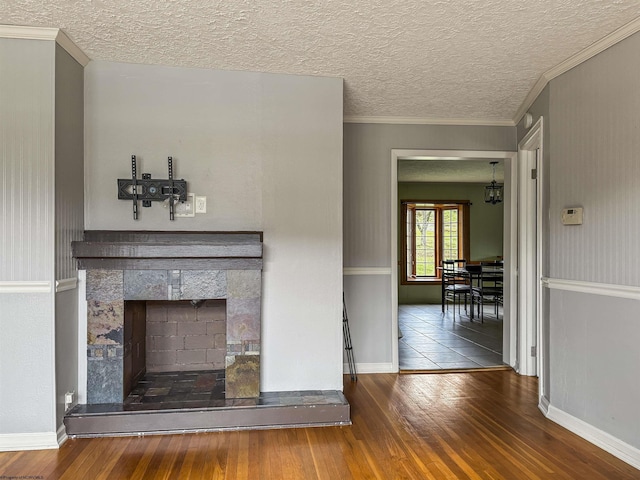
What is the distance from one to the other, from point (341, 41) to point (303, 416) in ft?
7.80

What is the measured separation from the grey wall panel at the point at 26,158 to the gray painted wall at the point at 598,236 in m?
3.26

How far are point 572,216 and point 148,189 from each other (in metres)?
2.81

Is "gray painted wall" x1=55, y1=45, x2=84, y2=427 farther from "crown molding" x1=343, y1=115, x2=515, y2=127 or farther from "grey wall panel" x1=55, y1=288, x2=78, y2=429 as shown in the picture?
"crown molding" x1=343, y1=115, x2=515, y2=127

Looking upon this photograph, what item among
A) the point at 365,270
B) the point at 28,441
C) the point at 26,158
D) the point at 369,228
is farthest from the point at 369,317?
the point at 26,158

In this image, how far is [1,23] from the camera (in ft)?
8.46

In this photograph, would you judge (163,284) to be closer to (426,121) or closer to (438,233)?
(426,121)

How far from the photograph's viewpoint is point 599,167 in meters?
2.79

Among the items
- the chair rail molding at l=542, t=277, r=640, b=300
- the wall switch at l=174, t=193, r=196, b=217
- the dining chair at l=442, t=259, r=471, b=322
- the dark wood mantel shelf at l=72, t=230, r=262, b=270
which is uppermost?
the wall switch at l=174, t=193, r=196, b=217

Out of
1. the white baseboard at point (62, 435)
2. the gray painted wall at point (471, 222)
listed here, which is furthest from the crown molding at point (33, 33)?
the gray painted wall at point (471, 222)

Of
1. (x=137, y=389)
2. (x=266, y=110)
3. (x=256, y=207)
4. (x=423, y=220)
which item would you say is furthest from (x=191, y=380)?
(x=423, y=220)

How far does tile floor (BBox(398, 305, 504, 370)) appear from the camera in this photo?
4.66 meters

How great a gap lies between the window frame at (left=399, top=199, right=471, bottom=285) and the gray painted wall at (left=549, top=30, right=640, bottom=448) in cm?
624

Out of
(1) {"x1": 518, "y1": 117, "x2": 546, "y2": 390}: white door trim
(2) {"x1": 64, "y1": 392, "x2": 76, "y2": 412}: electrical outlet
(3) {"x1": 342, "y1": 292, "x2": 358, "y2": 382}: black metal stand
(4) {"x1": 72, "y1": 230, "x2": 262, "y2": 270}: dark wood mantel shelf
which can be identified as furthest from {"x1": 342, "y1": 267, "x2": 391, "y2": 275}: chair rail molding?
(2) {"x1": 64, "y1": 392, "x2": 76, "y2": 412}: electrical outlet

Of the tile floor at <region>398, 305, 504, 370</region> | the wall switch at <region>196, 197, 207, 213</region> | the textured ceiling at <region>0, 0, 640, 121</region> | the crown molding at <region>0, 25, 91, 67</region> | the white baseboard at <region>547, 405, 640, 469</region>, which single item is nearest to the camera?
the textured ceiling at <region>0, 0, 640, 121</region>
